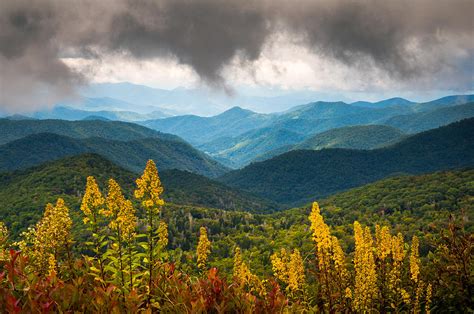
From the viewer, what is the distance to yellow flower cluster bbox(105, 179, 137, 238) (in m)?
6.91

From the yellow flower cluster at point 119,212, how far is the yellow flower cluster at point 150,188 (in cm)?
35

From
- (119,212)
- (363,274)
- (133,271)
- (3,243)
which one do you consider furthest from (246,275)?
(3,243)

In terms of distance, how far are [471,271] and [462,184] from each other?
4846 inches

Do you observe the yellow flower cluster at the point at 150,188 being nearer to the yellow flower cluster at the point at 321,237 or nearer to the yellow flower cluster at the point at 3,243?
the yellow flower cluster at the point at 3,243

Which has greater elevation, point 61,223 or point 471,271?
point 61,223

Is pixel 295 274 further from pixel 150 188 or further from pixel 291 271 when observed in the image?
pixel 150 188

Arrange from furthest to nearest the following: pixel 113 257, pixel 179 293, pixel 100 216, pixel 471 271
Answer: pixel 471 271 → pixel 100 216 → pixel 113 257 → pixel 179 293

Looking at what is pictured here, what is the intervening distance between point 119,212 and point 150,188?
768 mm

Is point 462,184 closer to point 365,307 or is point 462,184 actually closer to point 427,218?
point 427,218

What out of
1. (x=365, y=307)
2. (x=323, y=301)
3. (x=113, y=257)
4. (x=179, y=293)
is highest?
(x=113, y=257)

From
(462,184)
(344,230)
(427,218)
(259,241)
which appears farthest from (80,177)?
(462,184)

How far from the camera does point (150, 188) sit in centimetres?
714

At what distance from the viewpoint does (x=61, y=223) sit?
7.72m

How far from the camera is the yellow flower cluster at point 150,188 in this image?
7035 millimetres
